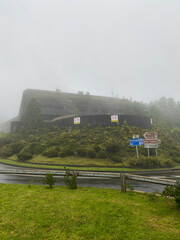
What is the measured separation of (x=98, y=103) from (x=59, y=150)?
55734 mm

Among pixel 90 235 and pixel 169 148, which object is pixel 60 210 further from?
pixel 169 148

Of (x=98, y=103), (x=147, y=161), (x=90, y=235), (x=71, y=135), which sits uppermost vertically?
(x=98, y=103)

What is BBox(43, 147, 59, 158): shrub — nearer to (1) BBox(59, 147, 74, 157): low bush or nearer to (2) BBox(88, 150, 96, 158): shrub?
(1) BBox(59, 147, 74, 157): low bush

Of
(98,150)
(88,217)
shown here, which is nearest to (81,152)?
(98,150)

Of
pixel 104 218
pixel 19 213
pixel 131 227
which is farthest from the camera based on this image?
pixel 19 213

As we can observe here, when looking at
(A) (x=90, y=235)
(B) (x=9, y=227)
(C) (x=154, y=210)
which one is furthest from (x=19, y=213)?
(C) (x=154, y=210)

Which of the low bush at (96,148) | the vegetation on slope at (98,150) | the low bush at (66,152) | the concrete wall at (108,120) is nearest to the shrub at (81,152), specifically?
the vegetation on slope at (98,150)

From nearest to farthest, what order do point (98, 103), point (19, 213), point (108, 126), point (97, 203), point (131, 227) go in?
point (131, 227)
point (19, 213)
point (97, 203)
point (108, 126)
point (98, 103)

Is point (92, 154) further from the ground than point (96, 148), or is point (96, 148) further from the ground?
point (96, 148)

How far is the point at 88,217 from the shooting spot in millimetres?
4699

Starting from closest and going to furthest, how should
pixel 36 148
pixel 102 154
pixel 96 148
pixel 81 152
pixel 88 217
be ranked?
1. pixel 88 217
2. pixel 102 154
3. pixel 81 152
4. pixel 96 148
5. pixel 36 148

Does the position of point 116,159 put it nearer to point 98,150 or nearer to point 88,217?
point 98,150

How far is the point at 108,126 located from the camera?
32156mm

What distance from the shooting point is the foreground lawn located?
152 inches
